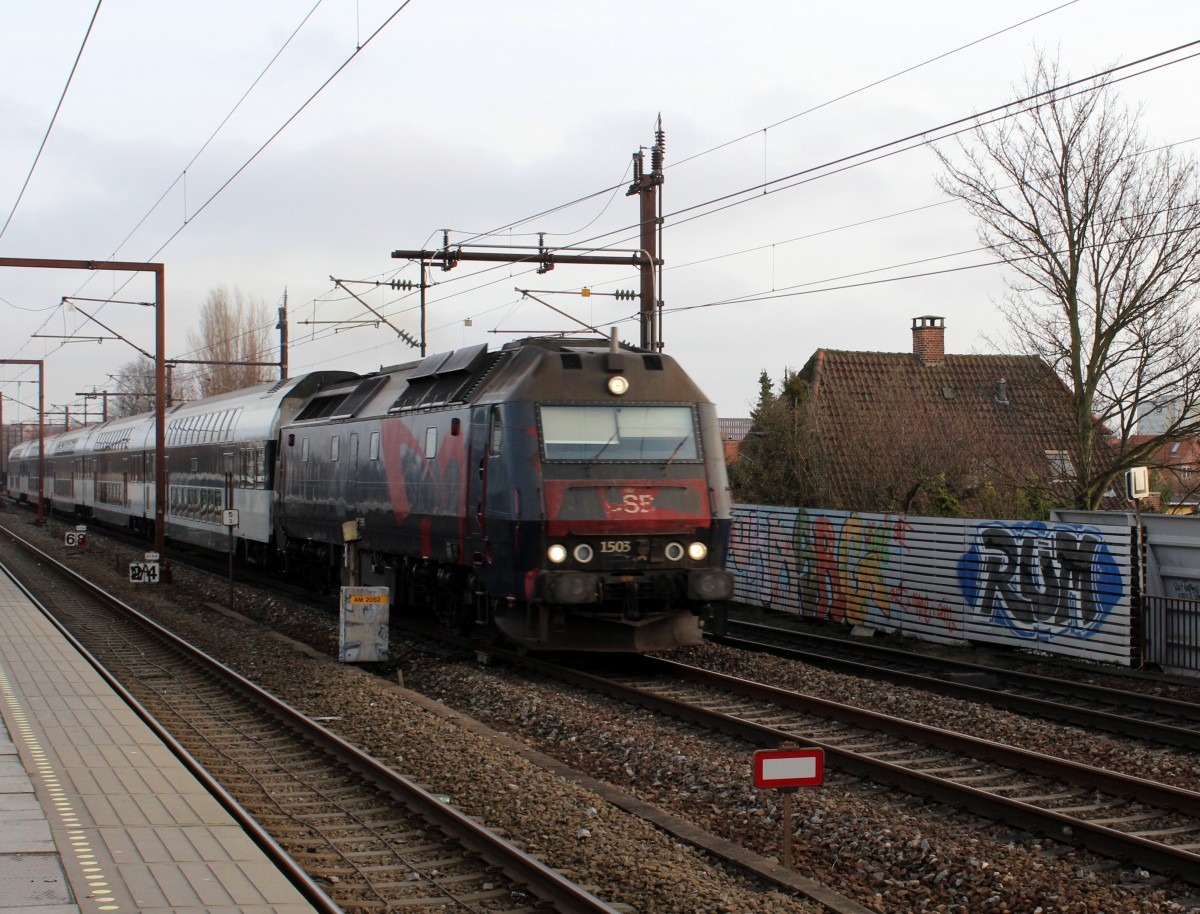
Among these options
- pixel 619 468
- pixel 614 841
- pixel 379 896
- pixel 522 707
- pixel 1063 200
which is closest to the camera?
pixel 379 896

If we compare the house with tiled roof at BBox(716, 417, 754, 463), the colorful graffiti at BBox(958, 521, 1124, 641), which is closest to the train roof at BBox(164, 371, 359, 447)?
the colorful graffiti at BBox(958, 521, 1124, 641)

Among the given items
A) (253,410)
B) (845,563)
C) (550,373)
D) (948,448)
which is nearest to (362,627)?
(550,373)

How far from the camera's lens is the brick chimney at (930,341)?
37062 millimetres

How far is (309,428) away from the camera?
21.7 m

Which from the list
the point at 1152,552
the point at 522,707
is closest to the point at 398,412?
the point at 522,707

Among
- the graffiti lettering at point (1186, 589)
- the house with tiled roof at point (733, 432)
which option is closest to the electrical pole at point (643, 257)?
the graffiti lettering at point (1186, 589)

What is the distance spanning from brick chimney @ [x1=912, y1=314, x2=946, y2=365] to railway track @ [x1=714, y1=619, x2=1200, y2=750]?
20831 mm

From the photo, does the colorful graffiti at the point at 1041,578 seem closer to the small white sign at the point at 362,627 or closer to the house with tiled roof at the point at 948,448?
the house with tiled roof at the point at 948,448

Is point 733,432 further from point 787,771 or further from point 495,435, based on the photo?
point 787,771

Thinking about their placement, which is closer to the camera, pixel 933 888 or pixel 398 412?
pixel 933 888

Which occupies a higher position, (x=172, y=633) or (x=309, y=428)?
(x=309, y=428)

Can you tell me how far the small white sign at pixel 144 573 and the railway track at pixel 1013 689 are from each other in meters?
12.8

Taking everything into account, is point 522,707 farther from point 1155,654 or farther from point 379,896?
point 1155,654

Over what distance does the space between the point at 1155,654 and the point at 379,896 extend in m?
11.5
